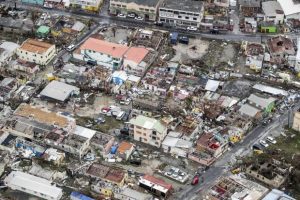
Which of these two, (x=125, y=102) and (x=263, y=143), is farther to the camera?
(x=125, y=102)

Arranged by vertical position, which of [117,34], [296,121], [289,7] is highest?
[289,7]

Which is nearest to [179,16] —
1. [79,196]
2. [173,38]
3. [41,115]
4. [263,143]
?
[173,38]

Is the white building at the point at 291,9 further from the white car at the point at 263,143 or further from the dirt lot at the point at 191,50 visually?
the white car at the point at 263,143

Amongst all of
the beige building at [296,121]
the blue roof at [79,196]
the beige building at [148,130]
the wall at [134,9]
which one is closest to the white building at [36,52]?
the wall at [134,9]

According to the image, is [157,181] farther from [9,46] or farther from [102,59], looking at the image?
[9,46]

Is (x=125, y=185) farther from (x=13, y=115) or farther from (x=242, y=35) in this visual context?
(x=242, y=35)

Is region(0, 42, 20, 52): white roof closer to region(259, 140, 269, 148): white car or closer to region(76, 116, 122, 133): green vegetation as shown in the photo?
region(76, 116, 122, 133): green vegetation
